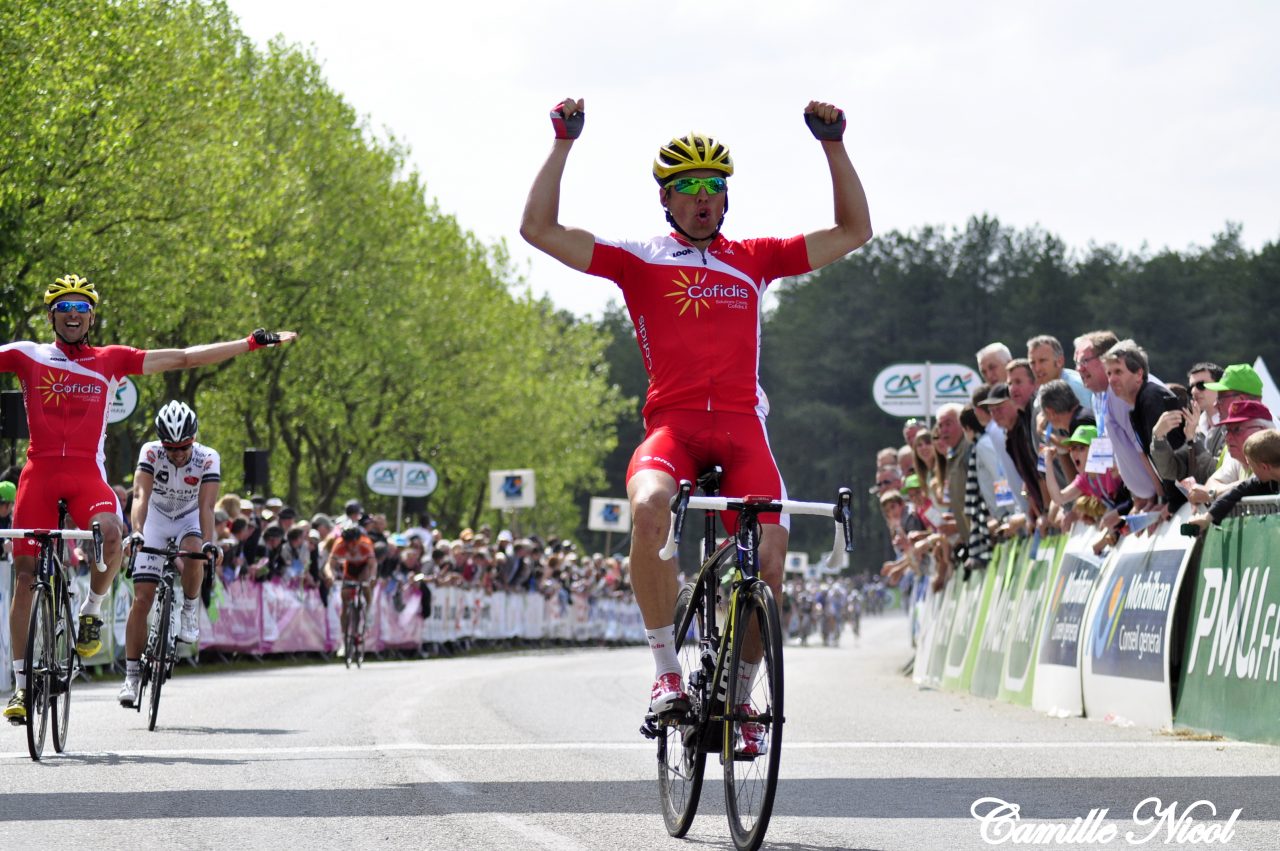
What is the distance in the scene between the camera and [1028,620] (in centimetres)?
1677

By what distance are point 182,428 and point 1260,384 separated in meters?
6.64

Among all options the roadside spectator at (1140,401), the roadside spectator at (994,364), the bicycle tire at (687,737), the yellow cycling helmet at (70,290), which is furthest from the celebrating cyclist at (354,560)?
the bicycle tire at (687,737)

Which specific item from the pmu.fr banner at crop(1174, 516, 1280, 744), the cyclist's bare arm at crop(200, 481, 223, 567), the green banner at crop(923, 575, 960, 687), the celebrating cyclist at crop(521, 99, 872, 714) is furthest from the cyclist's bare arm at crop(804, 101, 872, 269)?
the green banner at crop(923, 575, 960, 687)

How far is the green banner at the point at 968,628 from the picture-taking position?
18.9 metres

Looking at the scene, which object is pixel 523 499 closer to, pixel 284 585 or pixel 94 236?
pixel 94 236

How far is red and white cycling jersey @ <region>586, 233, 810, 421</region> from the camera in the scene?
25.2ft

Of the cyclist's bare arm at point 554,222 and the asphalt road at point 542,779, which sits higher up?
the cyclist's bare arm at point 554,222

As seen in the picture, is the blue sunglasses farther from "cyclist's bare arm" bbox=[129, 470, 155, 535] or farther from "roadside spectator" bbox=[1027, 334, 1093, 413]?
"roadside spectator" bbox=[1027, 334, 1093, 413]

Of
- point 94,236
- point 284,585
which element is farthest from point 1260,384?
point 94,236

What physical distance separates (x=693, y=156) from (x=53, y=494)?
5.08 meters

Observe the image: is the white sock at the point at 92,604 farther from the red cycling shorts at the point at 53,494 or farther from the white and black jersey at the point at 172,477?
the white and black jersey at the point at 172,477

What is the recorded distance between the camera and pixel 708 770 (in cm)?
1015

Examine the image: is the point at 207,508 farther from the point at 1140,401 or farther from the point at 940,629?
the point at 940,629

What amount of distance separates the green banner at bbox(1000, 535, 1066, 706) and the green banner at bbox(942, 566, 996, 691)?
1318 mm
